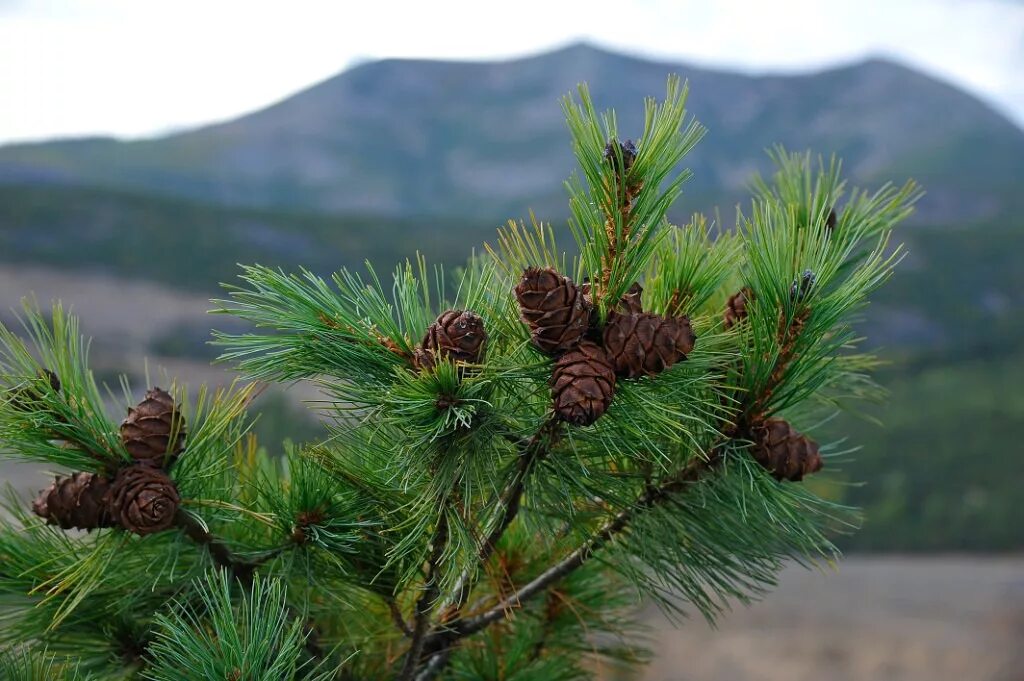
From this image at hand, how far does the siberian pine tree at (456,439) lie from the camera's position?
2.21 feet

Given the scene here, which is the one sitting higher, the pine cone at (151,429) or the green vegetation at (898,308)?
the pine cone at (151,429)

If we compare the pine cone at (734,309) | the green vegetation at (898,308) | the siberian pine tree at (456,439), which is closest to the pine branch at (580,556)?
the siberian pine tree at (456,439)

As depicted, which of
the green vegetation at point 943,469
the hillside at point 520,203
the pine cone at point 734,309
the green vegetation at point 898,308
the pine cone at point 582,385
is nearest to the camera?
the pine cone at point 582,385

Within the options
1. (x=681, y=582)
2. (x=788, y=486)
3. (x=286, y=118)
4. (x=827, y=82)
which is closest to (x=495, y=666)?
(x=681, y=582)

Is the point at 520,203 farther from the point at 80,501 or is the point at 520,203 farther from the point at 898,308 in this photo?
the point at 80,501

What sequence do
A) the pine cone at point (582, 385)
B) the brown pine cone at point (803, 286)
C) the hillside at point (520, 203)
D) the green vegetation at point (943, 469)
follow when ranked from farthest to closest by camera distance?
the hillside at point (520, 203) → the green vegetation at point (943, 469) → the brown pine cone at point (803, 286) → the pine cone at point (582, 385)

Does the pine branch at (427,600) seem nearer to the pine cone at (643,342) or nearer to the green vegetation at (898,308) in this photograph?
the pine cone at (643,342)

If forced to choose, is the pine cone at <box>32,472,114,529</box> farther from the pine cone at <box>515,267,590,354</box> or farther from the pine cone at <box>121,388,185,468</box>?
the pine cone at <box>515,267,590,354</box>

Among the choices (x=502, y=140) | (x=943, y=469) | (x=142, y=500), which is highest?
(x=142, y=500)

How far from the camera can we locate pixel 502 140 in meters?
Result: 31.4

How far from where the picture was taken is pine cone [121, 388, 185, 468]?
73 cm

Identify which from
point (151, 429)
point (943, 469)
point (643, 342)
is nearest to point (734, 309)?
point (643, 342)

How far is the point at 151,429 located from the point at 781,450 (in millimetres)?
507

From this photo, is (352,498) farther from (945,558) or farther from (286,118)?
(286,118)
